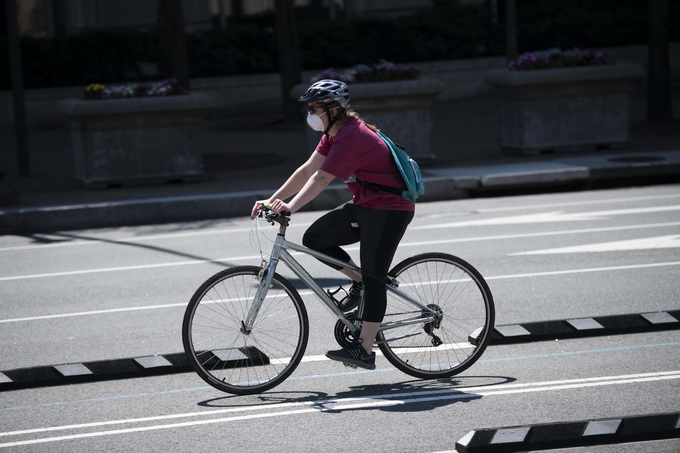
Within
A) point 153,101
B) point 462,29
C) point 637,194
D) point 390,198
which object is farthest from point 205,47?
point 390,198

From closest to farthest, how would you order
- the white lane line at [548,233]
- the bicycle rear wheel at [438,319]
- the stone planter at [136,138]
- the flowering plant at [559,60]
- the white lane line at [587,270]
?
1. the bicycle rear wheel at [438,319]
2. the white lane line at [587,270]
3. the white lane line at [548,233]
4. the stone planter at [136,138]
5. the flowering plant at [559,60]

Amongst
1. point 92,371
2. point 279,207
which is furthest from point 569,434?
point 92,371

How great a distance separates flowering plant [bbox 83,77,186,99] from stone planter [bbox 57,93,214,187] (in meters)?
0.25

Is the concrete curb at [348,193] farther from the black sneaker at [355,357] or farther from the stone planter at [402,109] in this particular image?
the black sneaker at [355,357]

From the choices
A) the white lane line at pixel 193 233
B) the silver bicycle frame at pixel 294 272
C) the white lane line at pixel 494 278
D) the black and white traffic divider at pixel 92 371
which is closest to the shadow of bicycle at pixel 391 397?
the silver bicycle frame at pixel 294 272

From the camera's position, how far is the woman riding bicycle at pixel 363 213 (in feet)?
20.6

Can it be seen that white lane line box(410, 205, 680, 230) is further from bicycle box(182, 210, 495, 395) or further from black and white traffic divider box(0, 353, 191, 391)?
black and white traffic divider box(0, 353, 191, 391)

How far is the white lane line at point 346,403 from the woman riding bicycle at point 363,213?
304 millimetres

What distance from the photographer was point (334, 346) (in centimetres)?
745

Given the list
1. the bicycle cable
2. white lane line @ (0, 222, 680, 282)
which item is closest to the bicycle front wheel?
the bicycle cable

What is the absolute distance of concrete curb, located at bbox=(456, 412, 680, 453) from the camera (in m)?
5.24

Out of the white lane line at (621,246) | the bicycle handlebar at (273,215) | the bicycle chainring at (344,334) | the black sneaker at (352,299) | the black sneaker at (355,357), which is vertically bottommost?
the white lane line at (621,246)

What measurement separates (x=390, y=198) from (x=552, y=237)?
5334 millimetres

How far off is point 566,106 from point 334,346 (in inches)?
417
